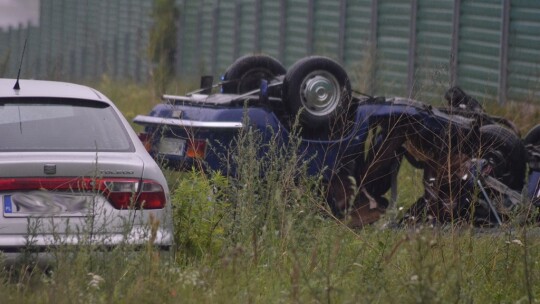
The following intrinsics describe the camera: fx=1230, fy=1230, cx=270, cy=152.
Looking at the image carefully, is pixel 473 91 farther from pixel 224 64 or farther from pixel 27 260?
pixel 27 260

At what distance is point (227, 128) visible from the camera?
952 centimetres

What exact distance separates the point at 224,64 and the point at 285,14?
10.4ft

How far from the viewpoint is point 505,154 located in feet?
33.0

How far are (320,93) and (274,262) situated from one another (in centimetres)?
305

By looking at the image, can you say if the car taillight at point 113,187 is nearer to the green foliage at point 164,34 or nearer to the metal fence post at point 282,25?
the green foliage at point 164,34

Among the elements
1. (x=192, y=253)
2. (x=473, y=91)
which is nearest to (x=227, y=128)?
(x=192, y=253)

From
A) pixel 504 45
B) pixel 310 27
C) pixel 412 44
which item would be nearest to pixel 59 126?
pixel 504 45

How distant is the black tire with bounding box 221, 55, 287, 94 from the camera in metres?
11.4

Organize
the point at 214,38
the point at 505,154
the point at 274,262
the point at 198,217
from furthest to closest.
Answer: the point at 214,38 → the point at 505,154 → the point at 198,217 → the point at 274,262

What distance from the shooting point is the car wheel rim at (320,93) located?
985 centimetres

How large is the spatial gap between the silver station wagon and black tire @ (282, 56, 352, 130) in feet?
8.16

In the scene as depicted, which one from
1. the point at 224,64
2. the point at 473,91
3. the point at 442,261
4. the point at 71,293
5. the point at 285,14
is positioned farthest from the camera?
the point at 224,64

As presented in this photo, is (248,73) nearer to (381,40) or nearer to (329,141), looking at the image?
(329,141)

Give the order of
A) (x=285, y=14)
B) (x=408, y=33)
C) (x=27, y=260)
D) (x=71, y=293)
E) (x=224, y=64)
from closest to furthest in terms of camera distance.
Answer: (x=71, y=293) → (x=27, y=260) → (x=408, y=33) → (x=285, y=14) → (x=224, y=64)
